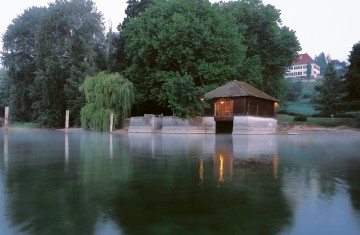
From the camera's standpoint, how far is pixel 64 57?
2242 inches

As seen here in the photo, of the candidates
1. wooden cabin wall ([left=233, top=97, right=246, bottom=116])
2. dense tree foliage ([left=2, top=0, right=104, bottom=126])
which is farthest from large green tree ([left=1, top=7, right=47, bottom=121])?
wooden cabin wall ([left=233, top=97, right=246, bottom=116])

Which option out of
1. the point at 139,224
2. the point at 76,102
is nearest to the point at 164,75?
the point at 76,102

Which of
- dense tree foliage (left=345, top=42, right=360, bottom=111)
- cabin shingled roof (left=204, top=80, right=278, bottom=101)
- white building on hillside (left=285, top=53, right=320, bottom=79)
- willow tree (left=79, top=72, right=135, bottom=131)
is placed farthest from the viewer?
white building on hillside (left=285, top=53, right=320, bottom=79)

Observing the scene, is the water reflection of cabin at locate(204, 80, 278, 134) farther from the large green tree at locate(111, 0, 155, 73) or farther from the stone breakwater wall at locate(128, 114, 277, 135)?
the large green tree at locate(111, 0, 155, 73)

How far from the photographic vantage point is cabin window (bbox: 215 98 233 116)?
1700 inches

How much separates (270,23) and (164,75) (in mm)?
23349

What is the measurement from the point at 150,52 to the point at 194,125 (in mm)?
12229

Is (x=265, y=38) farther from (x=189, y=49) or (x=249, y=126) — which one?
(x=249, y=126)

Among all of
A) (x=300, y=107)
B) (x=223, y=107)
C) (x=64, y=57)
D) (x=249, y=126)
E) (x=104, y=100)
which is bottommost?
(x=249, y=126)

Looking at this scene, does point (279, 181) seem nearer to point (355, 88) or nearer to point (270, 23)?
point (355, 88)

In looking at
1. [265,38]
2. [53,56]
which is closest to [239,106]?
[265,38]

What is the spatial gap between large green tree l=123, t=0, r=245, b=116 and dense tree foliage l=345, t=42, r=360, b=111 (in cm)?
1739

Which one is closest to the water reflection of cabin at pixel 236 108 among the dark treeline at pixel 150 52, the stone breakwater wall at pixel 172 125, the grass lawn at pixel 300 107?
the stone breakwater wall at pixel 172 125

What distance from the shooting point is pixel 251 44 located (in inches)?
2136
